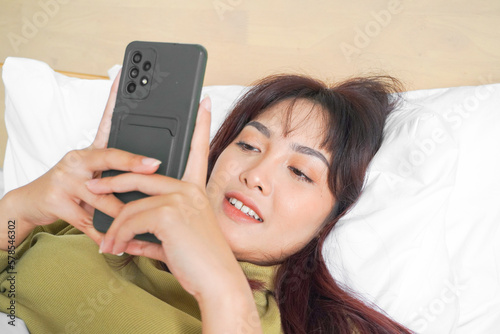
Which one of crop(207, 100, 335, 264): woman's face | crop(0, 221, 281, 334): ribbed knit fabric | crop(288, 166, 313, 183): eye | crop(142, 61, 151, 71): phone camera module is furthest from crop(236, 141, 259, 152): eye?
crop(142, 61, 151, 71): phone camera module

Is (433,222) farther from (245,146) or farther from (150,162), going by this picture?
(150,162)

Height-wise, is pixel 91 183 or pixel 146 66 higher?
pixel 146 66

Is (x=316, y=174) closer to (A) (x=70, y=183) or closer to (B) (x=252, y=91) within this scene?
(B) (x=252, y=91)

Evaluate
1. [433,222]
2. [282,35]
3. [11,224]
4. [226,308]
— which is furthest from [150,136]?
[282,35]

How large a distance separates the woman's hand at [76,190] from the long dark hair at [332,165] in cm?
43

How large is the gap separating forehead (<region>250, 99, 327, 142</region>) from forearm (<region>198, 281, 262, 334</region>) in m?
0.43

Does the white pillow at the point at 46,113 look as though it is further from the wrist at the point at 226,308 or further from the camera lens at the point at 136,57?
the wrist at the point at 226,308

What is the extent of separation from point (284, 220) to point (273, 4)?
73 cm

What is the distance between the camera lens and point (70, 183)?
0.72 metres

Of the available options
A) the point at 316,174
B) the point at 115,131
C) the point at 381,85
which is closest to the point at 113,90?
the point at 115,131

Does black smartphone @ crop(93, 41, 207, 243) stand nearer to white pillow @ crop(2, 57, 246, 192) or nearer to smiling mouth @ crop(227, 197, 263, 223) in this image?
smiling mouth @ crop(227, 197, 263, 223)

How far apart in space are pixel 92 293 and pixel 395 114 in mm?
800

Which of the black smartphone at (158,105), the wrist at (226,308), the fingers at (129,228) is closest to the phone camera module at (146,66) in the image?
the black smartphone at (158,105)

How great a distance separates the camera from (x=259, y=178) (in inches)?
35.2
